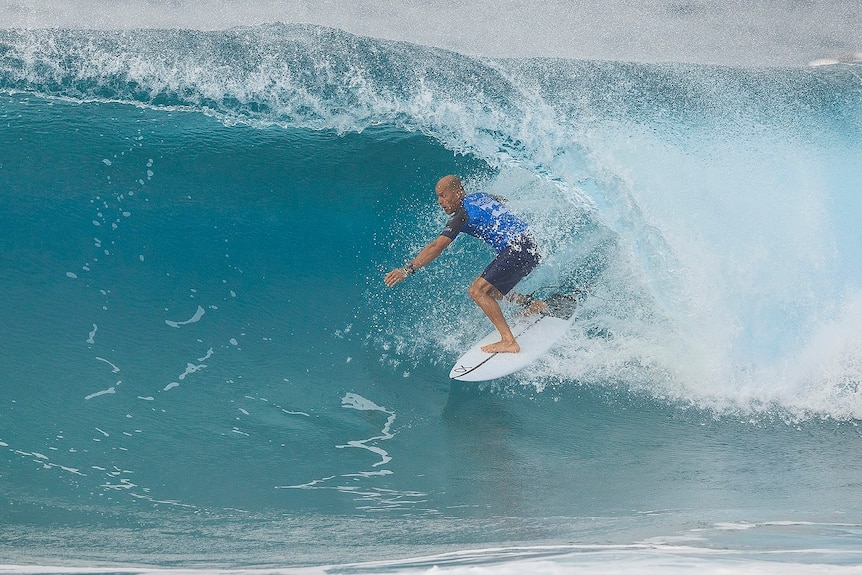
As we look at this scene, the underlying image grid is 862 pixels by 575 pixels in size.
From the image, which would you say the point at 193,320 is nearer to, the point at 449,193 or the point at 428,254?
the point at 428,254

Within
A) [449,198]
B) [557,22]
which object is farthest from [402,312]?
[557,22]

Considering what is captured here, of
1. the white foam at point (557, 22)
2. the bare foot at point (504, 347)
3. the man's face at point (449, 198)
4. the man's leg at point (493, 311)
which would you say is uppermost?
the white foam at point (557, 22)

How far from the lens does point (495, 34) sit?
8336mm

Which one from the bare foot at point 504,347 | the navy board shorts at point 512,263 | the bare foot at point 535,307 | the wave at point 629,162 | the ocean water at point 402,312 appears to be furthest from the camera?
the wave at point 629,162

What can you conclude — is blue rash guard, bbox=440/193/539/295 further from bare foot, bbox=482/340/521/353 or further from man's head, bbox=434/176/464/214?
bare foot, bbox=482/340/521/353

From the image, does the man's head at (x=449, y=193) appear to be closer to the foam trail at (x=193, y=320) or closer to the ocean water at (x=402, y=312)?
the ocean water at (x=402, y=312)

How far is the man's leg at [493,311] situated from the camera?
17.9 feet

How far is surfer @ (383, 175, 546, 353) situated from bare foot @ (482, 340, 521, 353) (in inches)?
1.2

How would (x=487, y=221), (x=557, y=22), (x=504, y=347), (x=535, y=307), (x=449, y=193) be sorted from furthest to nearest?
(x=557, y=22)
(x=535, y=307)
(x=504, y=347)
(x=487, y=221)
(x=449, y=193)

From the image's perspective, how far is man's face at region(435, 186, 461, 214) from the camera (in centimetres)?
519

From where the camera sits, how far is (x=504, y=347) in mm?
5602

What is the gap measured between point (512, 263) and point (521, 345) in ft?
2.07

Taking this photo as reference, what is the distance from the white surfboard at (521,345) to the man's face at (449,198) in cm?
103

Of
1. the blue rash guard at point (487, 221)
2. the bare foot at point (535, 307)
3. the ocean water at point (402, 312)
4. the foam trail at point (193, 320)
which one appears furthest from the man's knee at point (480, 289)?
the foam trail at point (193, 320)
